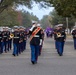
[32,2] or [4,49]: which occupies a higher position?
[32,2]

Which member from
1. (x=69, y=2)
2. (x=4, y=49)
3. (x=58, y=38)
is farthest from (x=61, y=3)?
(x=58, y=38)

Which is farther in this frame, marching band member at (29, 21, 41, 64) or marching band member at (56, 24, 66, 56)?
marching band member at (56, 24, 66, 56)

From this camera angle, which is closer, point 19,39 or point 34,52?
point 34,52

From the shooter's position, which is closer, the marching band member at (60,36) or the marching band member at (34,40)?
the marching band member at (34,40)

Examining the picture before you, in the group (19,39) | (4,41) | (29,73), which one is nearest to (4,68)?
(29,73)

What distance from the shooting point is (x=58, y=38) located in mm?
20422

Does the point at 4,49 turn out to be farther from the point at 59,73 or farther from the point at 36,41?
the point at 59,73

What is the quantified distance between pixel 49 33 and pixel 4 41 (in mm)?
45035

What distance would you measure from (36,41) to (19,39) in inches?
188

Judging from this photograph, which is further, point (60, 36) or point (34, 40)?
point (60, 36)

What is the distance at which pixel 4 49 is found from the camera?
2380 centimetres

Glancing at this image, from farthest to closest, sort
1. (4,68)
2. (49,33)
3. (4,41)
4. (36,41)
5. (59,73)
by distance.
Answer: (49,33) < (4,41) < (36,41) < (4,68) < (59,73)

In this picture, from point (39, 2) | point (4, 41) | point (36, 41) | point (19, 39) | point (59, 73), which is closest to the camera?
point (59, 73)

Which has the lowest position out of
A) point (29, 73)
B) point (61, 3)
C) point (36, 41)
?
point (29, 73)
